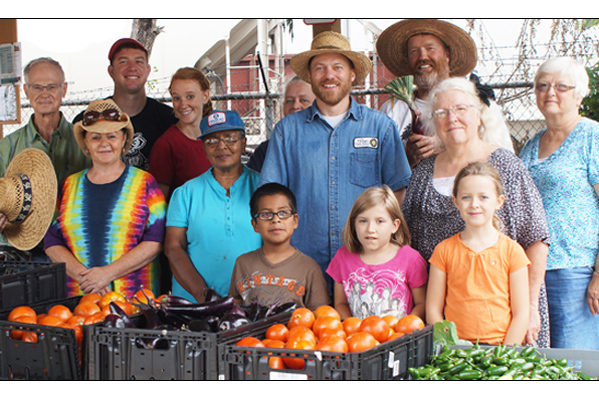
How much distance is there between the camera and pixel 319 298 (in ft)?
10.5

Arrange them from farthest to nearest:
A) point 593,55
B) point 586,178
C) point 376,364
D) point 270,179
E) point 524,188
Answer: point 593,55
point 270,179
point 586,178
point 524,188
point 376,364

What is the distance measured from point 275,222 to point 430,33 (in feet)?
5.57

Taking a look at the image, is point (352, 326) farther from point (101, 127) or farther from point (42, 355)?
point (101, 127)

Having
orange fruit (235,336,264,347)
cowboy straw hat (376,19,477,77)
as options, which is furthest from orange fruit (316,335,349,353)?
cowboy straw hat (376,19,477,77)

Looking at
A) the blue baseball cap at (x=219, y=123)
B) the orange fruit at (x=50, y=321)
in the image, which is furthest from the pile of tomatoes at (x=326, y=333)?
the blue baseball cap at (x=219, y=123)

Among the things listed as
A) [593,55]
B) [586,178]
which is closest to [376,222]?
[586,178]

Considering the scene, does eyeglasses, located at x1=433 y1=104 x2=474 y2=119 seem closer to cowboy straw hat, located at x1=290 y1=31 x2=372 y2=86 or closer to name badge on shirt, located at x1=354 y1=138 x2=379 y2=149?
name badge on shirt, located at x1=354 y1=138 x2=379 y2=149

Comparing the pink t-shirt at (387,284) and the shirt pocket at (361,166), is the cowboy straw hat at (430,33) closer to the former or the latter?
the shirt pocket at (361,166)

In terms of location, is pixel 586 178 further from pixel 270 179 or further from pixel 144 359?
pixel 144 359

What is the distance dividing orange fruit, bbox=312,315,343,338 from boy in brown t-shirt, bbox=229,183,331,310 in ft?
2.36

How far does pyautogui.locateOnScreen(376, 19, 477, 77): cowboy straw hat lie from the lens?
385 cm

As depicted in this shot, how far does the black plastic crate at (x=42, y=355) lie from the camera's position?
2.26 m

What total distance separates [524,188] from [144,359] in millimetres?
→ 1883

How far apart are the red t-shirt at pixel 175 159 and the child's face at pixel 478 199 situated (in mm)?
1938
